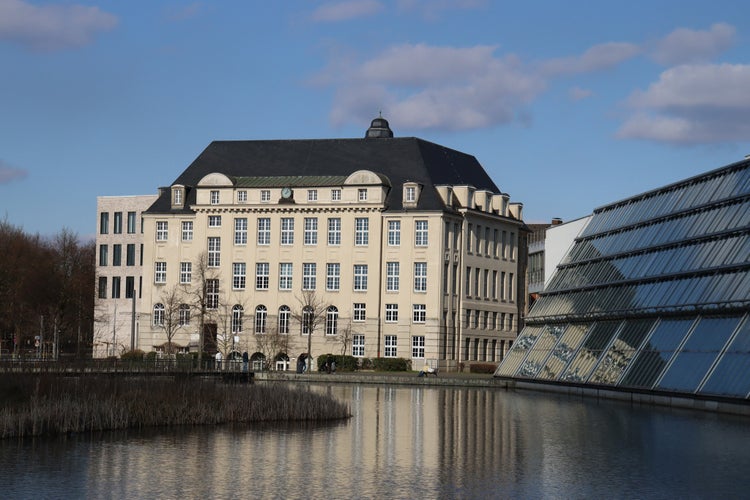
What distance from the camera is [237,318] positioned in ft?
343

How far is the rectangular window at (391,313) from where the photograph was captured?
101062 millimetres

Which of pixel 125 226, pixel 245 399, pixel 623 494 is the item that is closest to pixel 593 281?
pixel 245 399

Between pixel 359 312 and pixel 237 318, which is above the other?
pixel 359 312

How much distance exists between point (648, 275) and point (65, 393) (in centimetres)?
3275

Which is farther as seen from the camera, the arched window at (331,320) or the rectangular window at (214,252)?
the rectangular window at (214,252)

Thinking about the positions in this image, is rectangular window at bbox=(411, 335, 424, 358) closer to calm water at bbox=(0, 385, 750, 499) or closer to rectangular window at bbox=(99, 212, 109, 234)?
rectangular window at bbox=(99, 212, 109, 234)

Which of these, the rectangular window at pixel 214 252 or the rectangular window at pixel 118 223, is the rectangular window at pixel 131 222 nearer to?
the rectangular window at pixel 118 223

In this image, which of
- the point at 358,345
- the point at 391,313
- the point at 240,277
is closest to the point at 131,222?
the point at 240,277

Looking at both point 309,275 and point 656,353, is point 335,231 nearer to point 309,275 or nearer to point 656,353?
point 309,275

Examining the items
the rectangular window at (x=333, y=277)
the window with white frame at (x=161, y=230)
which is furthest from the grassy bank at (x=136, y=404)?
the window with white frame at (x=161, y=230)

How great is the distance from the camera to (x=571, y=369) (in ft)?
197

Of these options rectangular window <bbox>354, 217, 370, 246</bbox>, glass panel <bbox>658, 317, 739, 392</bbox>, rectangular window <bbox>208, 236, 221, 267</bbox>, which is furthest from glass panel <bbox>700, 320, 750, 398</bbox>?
rectangular window <bbox>208, 236, 221, 267</bbox>

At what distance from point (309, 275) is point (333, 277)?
2.16 meters

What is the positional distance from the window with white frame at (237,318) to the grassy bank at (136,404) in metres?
62.4
